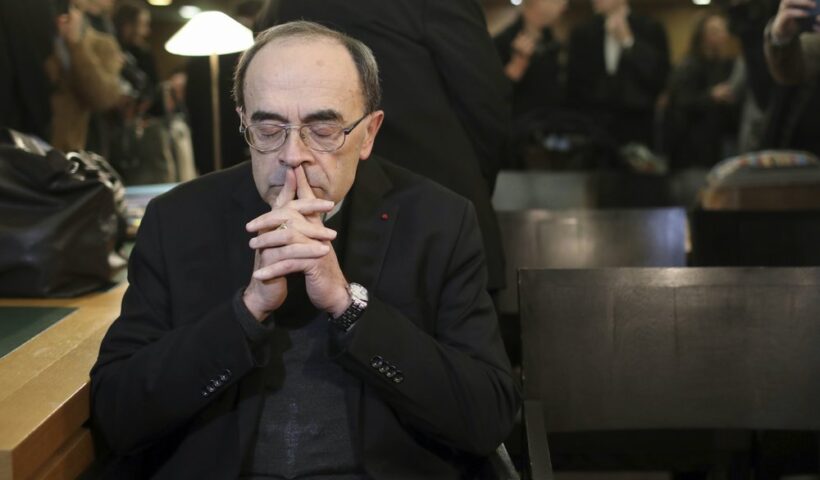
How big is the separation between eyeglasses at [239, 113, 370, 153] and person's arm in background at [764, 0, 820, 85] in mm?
1688

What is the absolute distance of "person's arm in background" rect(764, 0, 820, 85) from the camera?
3.08 m

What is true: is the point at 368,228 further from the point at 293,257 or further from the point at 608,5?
the point at 608,5

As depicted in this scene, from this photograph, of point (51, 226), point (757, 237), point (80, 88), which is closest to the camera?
point (51, 226)

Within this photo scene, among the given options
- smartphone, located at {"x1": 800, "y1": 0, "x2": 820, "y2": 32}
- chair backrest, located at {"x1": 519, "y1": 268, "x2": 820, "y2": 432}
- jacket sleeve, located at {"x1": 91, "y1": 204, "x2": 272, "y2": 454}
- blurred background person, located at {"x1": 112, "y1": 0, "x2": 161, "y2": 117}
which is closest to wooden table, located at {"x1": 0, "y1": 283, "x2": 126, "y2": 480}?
jacket sleeve, located at {"x1": 91, "y1": 204, "x2": 272, "y2": 454}

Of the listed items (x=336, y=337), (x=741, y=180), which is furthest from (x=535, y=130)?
(x=336, y=337)

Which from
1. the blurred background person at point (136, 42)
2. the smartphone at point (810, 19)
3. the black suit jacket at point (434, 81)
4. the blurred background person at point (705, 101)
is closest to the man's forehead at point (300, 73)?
the black suit jacket at point (434, 81)

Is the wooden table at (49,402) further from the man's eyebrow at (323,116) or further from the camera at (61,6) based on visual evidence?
the camera at (61,6)

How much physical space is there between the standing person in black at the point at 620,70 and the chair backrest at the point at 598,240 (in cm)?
358

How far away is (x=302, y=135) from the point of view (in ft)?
6.26

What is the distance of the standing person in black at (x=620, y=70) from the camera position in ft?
22.4

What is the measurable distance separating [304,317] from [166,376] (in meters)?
0.28

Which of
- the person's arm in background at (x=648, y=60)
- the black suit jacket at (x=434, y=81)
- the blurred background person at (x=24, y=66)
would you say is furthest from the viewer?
the person's arm in background at (x=648, y=60)

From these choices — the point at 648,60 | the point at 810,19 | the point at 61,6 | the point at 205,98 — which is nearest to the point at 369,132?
the point at 810,19

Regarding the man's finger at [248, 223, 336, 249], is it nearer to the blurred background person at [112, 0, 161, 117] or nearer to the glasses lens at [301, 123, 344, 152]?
the glasses lens at [301, 123, 344, 152]
